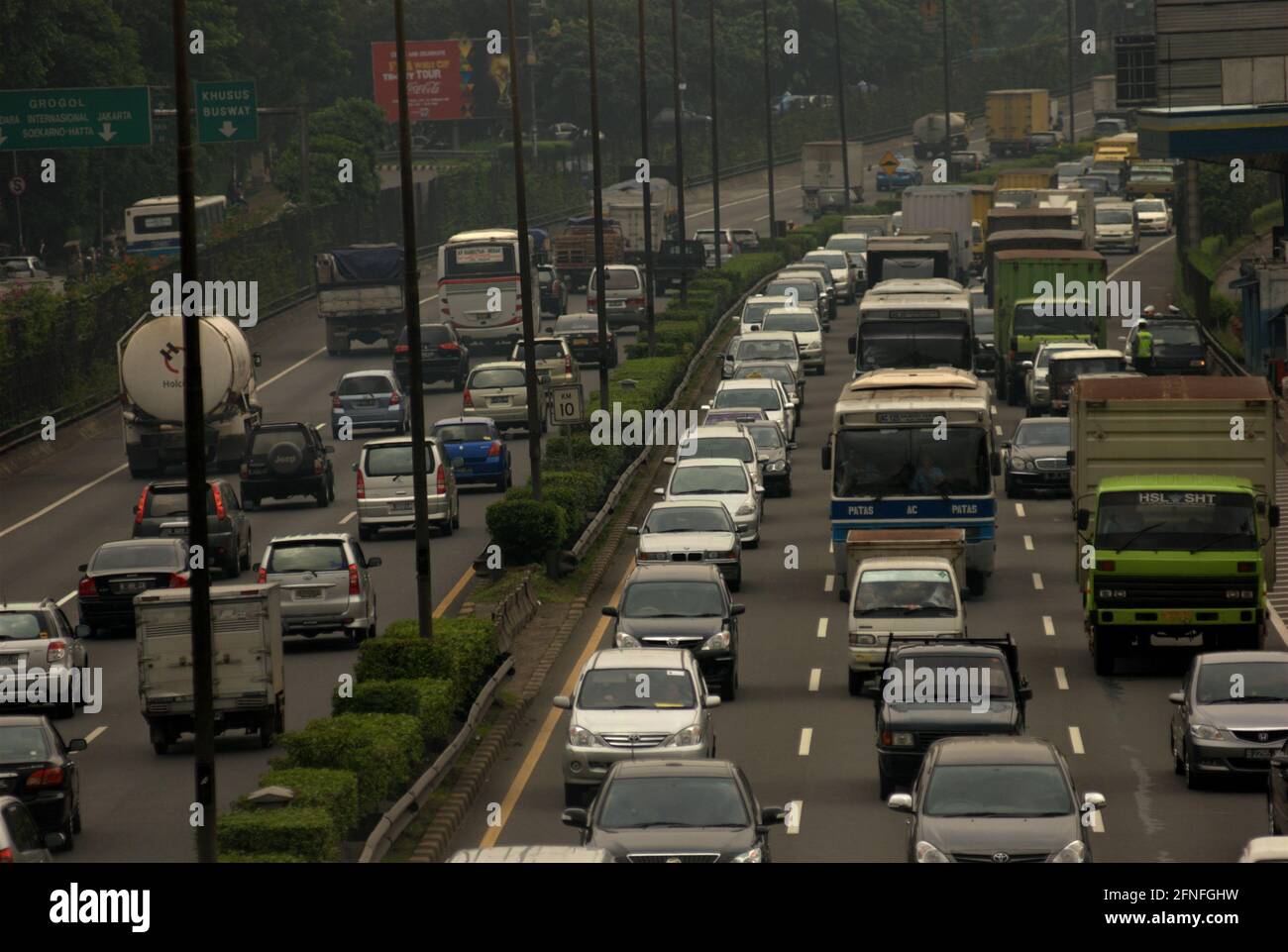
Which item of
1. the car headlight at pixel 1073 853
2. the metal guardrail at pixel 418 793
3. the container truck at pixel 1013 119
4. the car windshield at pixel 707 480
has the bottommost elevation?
the metal guardrail at pixel 418 793

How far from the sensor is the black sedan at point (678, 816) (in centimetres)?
1791

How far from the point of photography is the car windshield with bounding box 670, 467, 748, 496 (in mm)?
40969

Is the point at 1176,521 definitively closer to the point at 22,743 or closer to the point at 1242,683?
the point at 1242,683

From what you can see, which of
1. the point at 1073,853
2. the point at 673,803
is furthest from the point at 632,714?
the point at 1073,853

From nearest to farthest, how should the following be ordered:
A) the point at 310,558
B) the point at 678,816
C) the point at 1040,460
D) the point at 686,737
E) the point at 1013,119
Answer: the point at 678,816
the point at 686,737
the point at 310,558
the point at 1040,460
the point at 1013,119

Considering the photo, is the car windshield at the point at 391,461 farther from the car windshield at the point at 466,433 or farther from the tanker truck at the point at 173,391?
the tanker truck at the point at 173,391

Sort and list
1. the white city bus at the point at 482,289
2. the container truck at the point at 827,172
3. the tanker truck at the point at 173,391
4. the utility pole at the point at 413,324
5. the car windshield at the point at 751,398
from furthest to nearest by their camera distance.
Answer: the container truck at the point at 827,172
the white city bus at the point at 482,289
the car windshield at the point at 751,398
the tanker truck at the point at 173,391
the utility pole at the point at 413,324

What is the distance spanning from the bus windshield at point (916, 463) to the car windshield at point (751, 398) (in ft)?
50.5

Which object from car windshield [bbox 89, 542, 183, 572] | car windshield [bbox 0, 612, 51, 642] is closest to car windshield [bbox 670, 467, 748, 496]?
car windshield [bbox 89, 542, 183, 572]

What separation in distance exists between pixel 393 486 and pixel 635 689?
18.5 m

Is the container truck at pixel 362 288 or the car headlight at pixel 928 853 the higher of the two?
the container truck at pixel 362 288

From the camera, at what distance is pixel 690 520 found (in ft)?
122

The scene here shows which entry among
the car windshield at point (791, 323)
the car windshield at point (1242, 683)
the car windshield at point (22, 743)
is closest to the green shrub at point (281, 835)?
the car windshield at point (22, 743)

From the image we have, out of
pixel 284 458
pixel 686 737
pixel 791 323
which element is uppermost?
pixel 791 323
